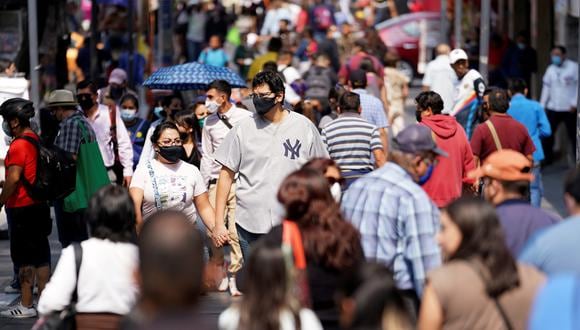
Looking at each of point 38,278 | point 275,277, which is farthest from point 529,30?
point 275,277

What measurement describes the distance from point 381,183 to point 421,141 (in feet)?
1.33

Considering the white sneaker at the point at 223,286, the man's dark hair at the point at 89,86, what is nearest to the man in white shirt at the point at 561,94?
the man's dark hair at the point at 89,86

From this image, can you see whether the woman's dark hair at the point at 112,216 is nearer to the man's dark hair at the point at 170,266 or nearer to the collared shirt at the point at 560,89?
the man's dark hair at the point at 170,266

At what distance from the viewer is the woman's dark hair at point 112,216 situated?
6523 millimetres

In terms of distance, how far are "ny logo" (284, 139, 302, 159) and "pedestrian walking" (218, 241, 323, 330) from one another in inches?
158

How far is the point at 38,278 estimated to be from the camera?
1093 cm

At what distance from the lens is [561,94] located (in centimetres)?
2038

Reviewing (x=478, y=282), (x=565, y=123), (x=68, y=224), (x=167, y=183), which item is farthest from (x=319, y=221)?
(x=565, y=123)

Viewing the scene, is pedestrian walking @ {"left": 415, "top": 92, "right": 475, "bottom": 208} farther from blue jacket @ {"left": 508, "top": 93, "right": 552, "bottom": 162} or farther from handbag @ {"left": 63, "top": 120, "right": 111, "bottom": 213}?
blue jacket @ {"left": 508, "top": 93, "right": 552, "bottom": 162}

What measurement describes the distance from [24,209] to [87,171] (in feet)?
2.79

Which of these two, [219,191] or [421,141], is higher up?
[421,141]

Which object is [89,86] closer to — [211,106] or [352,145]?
[211,106]

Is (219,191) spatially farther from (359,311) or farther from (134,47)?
(134,47)

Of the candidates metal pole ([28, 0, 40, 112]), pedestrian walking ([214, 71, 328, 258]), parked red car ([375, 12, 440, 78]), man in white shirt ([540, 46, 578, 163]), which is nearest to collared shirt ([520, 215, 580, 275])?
pedestrian walking ([214, 71, 328, 258])
